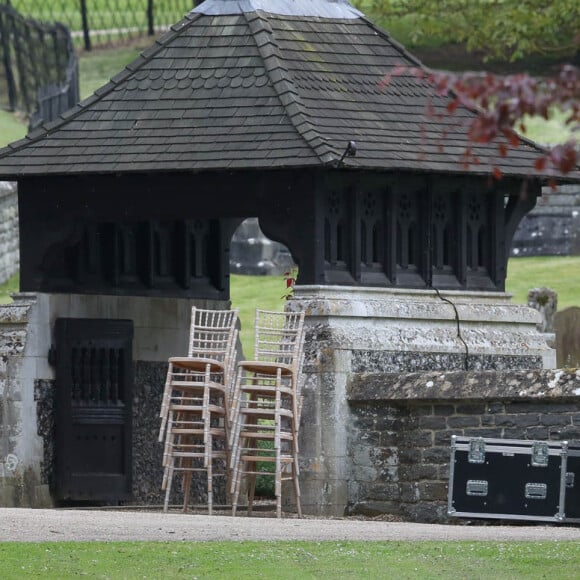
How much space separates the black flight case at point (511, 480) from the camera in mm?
15695

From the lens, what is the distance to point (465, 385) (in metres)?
16.5

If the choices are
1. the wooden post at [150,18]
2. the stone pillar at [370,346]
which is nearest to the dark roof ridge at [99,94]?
the stone pillar at [370,346]

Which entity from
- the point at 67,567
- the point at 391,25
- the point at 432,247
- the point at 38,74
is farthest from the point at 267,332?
the point at 391,25

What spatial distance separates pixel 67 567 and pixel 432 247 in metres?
8.05

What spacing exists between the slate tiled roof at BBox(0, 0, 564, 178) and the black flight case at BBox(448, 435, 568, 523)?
2.86 metres

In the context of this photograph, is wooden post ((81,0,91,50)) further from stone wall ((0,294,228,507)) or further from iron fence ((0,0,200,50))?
stone wall ((0,294,228,507))

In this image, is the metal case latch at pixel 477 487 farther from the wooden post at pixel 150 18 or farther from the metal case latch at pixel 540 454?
the wooden post at pixel 150 18

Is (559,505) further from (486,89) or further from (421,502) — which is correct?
(486,89)

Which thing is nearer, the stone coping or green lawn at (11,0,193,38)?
the stone coping

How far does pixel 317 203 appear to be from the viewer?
17516 millimetres

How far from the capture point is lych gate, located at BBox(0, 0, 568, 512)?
17453mm

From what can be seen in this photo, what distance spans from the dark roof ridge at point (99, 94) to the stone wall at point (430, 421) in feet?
13.1

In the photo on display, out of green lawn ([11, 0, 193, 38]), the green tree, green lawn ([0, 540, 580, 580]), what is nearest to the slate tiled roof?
green lawn ([0, 540, 580, 580])

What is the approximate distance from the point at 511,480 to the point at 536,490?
221 mm
